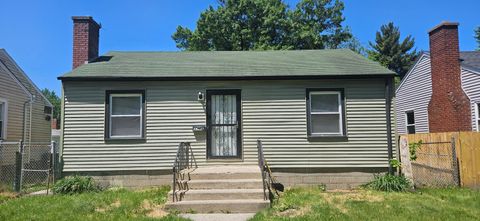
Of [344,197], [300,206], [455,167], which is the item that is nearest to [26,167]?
[300,206]

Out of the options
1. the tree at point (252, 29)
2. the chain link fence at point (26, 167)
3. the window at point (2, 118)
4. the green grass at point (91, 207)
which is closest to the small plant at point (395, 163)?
the green grass at point (91, 207)

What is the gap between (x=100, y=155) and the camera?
31.8 feet

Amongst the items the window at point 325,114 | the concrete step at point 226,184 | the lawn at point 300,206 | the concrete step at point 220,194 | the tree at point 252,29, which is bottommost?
the lawn at point 300,206

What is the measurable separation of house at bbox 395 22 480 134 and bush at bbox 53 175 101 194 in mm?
11810

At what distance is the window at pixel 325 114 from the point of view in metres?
9.83

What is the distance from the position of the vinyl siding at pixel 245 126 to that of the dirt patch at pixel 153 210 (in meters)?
2.12

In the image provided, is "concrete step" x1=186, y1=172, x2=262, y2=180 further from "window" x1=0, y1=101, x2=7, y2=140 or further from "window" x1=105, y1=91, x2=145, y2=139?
"window" x1=0, y1=101, x2=7, y2=140

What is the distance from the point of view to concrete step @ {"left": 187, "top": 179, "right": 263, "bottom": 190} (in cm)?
798

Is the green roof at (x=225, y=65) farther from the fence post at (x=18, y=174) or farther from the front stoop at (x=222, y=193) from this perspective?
the front stoop at (x=222, y=193)

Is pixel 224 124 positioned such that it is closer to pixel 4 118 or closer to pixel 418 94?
pixel 4 118

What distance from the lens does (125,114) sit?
9.84m

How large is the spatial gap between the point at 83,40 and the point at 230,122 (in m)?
5.19

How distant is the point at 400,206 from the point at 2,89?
14.0 meters

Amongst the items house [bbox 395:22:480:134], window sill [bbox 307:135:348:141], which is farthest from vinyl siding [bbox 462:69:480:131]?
window sill [bbox 307:135:348:141]
